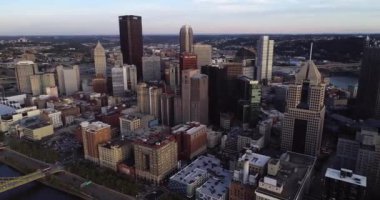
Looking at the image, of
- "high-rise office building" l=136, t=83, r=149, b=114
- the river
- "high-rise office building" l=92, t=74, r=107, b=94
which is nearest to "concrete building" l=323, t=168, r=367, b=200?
the river

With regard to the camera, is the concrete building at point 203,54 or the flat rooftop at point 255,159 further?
the concrete building at point 203,54

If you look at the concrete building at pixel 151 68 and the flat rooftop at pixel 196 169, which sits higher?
the concrete building at pixel 151 68

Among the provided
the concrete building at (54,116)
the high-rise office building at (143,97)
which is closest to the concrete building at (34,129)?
the concrete building at (54,116)

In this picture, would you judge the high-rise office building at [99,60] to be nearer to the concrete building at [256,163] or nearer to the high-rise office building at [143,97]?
the high-rise office building at [143,97]

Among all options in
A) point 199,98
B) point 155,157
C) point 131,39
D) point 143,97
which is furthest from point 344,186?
point 131,39

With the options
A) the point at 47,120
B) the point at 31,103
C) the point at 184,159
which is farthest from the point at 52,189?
the point at 31,103

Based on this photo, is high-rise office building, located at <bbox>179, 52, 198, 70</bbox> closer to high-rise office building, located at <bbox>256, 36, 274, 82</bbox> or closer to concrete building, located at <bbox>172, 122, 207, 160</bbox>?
concrete building, located at <bbox>172, 122, 207, 160</bbox>

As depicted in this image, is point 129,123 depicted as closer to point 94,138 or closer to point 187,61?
point 94,138
